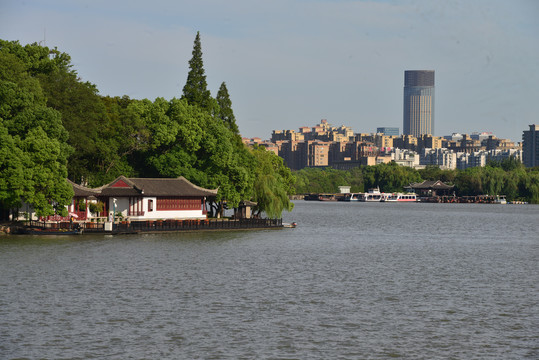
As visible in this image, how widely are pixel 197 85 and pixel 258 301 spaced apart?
180 ft

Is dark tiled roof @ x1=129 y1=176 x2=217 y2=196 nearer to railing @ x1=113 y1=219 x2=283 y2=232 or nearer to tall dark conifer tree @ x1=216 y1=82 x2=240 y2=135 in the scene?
railing @ x1=113 y1=219 x2=283 y2=232

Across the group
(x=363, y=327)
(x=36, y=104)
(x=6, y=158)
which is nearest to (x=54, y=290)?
(x=363, y=327)

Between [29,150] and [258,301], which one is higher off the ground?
[29,150]

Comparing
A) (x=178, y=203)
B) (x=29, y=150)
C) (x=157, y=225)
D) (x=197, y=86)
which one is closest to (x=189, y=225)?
(x=157, y=225)

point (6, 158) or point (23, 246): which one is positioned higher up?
point (6, 158)

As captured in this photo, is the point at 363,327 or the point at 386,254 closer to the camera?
the point at 363,327

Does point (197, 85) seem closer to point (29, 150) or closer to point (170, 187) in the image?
point (170, 187)

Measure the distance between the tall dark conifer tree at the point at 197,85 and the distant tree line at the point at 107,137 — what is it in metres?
0.13

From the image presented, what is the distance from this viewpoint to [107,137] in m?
72.6

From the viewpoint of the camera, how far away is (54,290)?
34.8 m

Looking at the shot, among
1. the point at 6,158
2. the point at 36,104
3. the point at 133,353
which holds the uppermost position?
the point at 36,104

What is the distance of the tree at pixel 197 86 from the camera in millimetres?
84375

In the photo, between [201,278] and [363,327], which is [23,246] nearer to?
[201,278]

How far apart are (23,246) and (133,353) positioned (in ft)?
100
